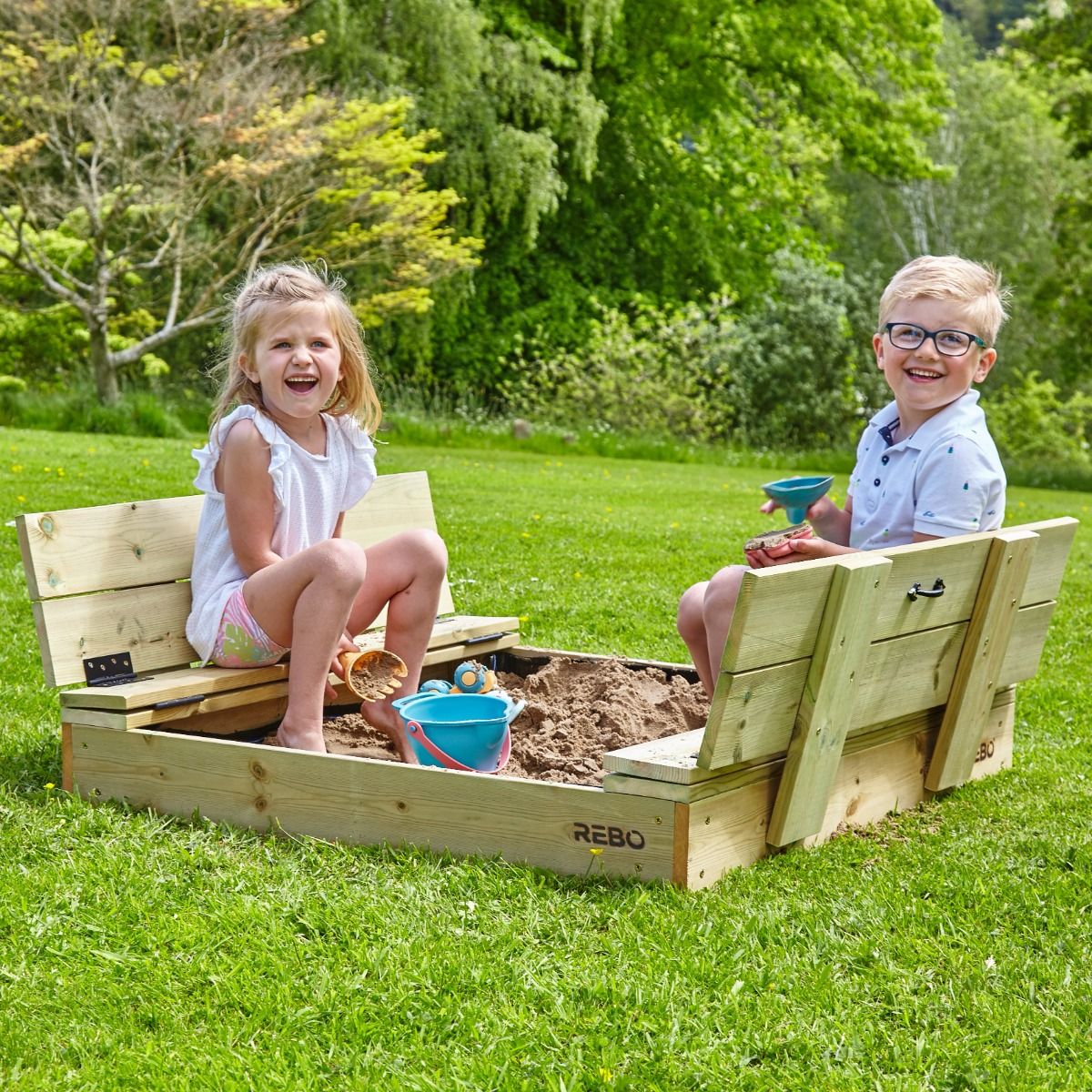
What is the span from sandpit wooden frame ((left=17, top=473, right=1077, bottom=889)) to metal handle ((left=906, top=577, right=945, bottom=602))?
0.4 inches

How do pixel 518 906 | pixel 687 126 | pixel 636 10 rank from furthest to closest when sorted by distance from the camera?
pixel 687 126 → pixel 636 10 → pixel 518 906

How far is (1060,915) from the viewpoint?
2979 mm

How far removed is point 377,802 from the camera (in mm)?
3348

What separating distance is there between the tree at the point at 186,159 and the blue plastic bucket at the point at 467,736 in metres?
12.6

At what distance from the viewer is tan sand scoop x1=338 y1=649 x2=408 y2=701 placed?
397 cm

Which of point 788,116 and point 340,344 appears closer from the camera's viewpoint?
point 340,344

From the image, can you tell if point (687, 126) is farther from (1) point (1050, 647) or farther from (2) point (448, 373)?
(1) point (1050, 647)

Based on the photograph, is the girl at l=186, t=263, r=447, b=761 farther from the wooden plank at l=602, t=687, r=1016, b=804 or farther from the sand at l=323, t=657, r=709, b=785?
the wooden plank at l=602, t=687, r=1016, b=804

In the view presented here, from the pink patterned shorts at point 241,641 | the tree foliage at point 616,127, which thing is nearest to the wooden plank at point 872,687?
the pink patterned shorts at point 241,641

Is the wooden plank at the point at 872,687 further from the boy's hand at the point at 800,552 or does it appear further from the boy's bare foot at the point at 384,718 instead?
the boy's bare foot at the point at 384,718

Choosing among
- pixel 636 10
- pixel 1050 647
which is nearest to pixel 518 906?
pixel 1050 647

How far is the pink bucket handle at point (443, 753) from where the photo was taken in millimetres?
3660

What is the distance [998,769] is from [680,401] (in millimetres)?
14849

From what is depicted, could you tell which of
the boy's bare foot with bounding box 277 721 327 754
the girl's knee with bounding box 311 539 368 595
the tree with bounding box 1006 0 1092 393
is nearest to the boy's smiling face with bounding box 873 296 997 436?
the girl's knee with bounding box 311 539 368 595
